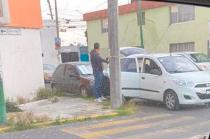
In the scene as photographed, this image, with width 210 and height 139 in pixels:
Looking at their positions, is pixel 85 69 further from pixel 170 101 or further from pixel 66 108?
pixel 170 101

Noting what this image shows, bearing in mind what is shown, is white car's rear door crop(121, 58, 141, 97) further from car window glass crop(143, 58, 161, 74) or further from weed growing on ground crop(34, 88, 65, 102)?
weed growing on ground crop(34, 88, 65, 102)

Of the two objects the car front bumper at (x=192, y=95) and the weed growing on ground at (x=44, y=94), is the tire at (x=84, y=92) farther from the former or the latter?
the car front bumper at (x=192, y=95)

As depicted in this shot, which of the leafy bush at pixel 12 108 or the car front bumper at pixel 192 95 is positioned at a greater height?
the car front bumper at pixel 192 95

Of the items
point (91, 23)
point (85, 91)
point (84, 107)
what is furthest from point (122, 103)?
point (91, 23)

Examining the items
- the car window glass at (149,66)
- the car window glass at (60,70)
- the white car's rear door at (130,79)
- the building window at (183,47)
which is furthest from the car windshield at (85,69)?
the building window at (183,47)

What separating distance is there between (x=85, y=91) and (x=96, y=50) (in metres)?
2.00

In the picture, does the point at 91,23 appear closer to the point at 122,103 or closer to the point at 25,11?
the point at 25,11

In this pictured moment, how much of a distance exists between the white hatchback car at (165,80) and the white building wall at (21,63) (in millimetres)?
3501

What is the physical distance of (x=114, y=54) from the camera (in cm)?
1280

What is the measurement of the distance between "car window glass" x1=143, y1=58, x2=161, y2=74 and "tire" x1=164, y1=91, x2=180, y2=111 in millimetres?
963

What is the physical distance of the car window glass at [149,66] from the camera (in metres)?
13.6

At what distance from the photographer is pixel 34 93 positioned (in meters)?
16.6

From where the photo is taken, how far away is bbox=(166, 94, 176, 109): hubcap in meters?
12.6

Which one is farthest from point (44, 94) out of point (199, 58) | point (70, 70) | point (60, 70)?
point (199, 58)
